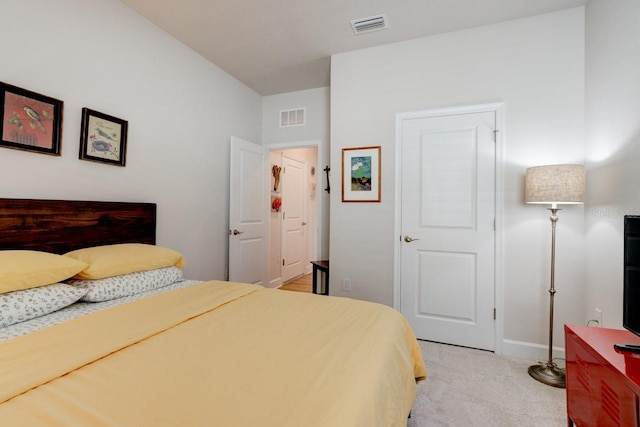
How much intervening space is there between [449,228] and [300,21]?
225cm

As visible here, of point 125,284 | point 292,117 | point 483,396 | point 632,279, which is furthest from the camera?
point 292,117

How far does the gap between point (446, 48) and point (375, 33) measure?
664mm

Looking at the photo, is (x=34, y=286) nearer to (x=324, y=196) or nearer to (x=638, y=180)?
(x=324, y=196)

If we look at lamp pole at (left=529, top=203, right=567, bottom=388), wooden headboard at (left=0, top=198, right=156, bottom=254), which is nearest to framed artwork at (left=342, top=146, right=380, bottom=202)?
lamp pole at (left=529, top=203, right=567, bottom=388)

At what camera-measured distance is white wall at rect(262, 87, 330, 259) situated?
3.82 meters

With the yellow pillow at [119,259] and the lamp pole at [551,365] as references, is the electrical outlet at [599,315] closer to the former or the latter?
the lamp pole at [551,365]

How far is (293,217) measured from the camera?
5.12 m

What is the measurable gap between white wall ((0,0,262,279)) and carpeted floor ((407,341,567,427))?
94.2 inches

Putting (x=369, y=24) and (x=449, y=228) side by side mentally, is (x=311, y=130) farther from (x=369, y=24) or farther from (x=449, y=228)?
(x=449, y=228)

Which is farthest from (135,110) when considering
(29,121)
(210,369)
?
(210,369)

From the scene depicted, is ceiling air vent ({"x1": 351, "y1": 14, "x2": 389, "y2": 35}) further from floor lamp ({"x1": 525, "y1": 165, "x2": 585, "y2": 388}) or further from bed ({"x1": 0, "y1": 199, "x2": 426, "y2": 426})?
bed ({"x1": 0, "y1": 199, "x2": 426, "y2": 426})

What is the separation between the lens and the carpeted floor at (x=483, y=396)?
1646mm

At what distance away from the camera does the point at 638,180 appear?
5.55 ft

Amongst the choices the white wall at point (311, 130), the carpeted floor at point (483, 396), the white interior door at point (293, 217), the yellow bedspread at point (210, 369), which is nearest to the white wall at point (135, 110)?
the white wall at point (311, 130)
